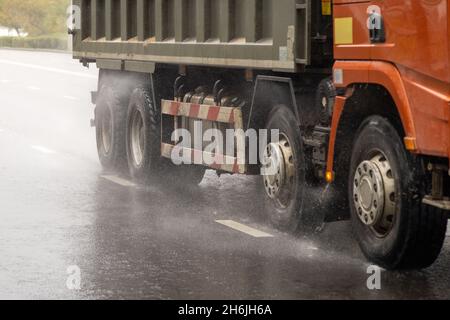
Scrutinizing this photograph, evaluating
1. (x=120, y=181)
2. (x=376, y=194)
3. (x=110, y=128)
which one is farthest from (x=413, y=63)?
(x=110, y=128)

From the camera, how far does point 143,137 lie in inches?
543

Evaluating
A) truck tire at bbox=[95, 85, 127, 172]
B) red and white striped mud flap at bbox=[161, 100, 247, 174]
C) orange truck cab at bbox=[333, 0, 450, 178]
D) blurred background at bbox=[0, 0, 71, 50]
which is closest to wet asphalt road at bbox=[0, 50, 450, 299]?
truck tire at bbox=[95, 85, 127, 172]

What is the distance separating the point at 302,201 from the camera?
983 centimetres

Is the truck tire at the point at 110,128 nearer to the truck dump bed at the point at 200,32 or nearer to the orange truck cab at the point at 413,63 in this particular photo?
the truck dump bed at the point at 200,32

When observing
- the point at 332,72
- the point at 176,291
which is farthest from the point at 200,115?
the point at 176,291

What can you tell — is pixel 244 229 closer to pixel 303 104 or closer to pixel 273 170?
pixel 273 170

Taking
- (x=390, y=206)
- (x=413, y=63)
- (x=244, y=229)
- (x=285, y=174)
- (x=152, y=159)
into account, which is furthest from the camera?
(x=152, y=159)

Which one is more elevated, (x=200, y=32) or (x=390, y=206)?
(x=200, y=32)

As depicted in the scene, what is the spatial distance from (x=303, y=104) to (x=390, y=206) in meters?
1.90

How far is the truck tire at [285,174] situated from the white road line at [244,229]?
0.58ft

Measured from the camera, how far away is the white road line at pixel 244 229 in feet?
32.9

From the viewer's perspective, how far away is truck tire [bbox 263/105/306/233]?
988 centimetres

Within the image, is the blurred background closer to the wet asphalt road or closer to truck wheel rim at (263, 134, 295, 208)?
the wet asphalt road
